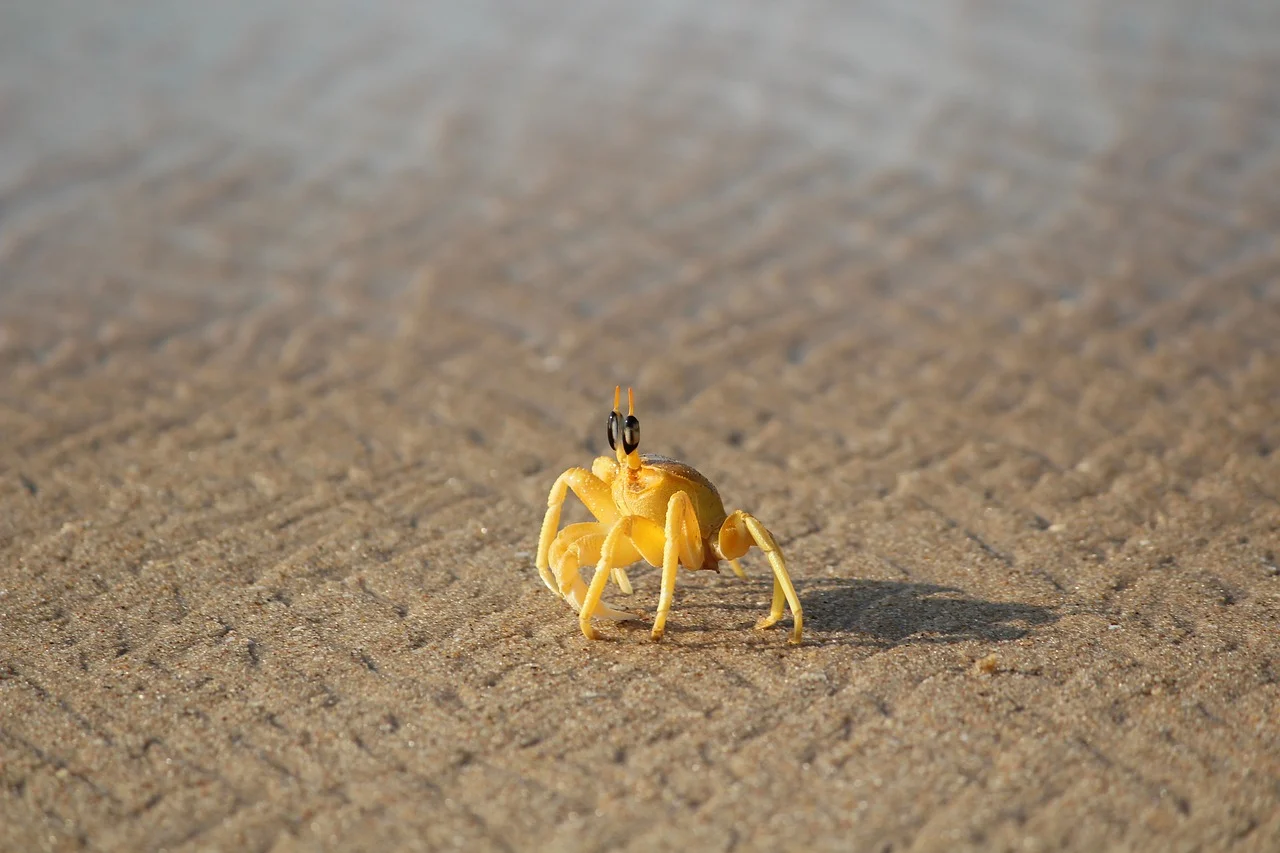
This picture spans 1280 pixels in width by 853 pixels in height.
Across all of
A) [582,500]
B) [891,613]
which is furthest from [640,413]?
[891,613]

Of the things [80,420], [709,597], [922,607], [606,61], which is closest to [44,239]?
[80,420]

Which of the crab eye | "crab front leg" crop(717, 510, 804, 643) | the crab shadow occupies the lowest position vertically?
the crab shadow

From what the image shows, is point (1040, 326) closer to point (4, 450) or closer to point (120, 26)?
point (4, 450)

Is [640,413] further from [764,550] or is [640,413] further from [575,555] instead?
[764,550]

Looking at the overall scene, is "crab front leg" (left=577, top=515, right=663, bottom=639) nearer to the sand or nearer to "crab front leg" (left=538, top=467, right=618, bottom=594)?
"crab front leg" (left=538, top=467, right=618, bottom=594)

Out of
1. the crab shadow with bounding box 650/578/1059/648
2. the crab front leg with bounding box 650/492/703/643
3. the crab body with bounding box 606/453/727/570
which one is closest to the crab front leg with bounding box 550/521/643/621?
the crab body with bounding box 606/453/727/570
